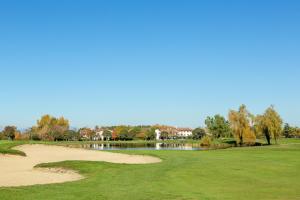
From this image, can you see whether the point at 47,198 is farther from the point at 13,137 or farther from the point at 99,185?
the point at 13,137

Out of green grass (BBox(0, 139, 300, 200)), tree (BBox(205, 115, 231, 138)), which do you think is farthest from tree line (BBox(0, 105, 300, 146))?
green grass (BBox(0, 139, 300, 200))

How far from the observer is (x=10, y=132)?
15850 centimetres

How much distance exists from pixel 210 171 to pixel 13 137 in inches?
5918

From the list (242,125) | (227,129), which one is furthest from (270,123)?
(227,129)

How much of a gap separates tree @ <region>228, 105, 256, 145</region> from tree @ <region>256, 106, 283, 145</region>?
121 inches

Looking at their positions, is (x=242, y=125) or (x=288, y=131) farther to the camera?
(x=288, y=131)

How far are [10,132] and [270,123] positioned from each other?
11113 centimetres

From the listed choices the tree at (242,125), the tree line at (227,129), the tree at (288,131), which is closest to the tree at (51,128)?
the tree line at (227,129)

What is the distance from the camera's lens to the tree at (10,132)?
158 m

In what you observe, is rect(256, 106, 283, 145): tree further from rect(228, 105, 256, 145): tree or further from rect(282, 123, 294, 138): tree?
rect(282, 123, 294, 138): tree

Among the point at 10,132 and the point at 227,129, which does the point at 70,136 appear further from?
the point at 227,129

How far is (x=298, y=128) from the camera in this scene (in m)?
192

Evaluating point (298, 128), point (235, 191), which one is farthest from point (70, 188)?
point (298, 128)

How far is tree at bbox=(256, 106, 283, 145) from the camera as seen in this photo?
3344 inches
